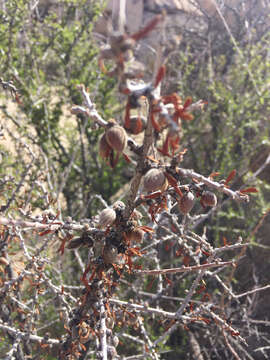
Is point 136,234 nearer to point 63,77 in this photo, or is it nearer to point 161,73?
point 161,73

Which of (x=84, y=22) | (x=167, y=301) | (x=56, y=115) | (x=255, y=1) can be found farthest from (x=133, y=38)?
(x=84, y=22)

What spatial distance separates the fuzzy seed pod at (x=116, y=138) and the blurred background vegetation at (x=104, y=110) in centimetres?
244

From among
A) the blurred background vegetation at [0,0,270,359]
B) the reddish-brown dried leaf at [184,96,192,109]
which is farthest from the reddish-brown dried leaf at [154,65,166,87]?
the blurred background vegetation at [0,0,270,359]

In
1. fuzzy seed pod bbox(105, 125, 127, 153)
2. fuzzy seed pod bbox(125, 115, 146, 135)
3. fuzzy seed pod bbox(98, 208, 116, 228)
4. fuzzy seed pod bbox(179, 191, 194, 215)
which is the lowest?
fuzzy seed pod bbox(98, 208, 116, 228)

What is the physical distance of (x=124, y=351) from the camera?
2.87 meters

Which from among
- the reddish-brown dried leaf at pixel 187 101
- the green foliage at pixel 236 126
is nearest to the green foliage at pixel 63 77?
the green foliage at pixel 236 126

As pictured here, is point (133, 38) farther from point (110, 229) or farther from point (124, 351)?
point (124, 351)

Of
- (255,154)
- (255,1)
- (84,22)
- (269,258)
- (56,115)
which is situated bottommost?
(269,258)

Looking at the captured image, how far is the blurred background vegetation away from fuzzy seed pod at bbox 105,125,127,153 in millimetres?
2436

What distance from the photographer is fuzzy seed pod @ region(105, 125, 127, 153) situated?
2.38ft

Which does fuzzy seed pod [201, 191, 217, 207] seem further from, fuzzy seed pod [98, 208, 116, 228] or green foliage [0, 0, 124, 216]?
green foliage [0, 0, 124, 216]

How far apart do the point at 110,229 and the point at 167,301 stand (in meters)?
2.12

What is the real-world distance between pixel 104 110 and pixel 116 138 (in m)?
3.75

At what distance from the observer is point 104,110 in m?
4.36
